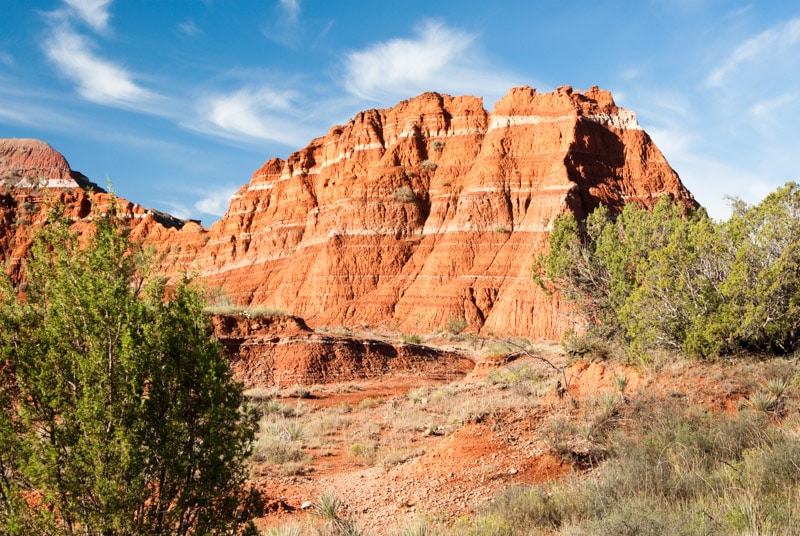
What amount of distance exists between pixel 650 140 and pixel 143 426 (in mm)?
70760

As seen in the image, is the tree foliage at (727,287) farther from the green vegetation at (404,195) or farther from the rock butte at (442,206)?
the green vegetation at (404,195)

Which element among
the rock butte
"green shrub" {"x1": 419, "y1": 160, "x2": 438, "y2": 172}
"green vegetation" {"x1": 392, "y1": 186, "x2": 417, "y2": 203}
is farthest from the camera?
"green shrub" {"x1": 419, "y1": 160, "x2": 438, "y2": 172}

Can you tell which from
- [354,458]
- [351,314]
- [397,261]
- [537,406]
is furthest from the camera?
[397,261]

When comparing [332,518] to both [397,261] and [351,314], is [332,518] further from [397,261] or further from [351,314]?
[397,261]

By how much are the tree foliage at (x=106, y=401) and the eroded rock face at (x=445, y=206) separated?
44839 millimetres

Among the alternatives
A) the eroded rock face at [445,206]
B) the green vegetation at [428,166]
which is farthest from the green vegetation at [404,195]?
the green vegetation at [428,166]

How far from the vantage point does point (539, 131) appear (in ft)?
206

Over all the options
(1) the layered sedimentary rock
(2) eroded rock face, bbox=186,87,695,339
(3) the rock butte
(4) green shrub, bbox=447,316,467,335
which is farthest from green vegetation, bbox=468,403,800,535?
(1) the layered sedimentary rock

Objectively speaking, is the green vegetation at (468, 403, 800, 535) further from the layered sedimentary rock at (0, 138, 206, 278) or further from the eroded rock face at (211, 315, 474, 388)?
the layered sedimentary rock at (0, 138, 206, 278)

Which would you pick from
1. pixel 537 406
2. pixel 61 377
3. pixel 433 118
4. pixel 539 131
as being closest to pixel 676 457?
pixel 537 406

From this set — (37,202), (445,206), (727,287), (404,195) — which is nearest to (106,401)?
(727,287)

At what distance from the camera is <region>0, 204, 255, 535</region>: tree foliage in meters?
4.64

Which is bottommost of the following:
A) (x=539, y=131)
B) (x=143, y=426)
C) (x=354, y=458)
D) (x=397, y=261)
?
(x=354, y=458)

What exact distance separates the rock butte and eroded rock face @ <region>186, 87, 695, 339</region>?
0.15m
